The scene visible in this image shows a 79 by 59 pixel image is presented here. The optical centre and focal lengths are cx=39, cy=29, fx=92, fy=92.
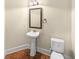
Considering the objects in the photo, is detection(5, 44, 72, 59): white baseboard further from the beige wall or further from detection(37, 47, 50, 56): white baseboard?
the beige wall

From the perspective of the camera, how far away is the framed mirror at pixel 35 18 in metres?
3.84

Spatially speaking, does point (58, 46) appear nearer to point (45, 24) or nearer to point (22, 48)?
point (45, 24)

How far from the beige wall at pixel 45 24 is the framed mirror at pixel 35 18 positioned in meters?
0.21

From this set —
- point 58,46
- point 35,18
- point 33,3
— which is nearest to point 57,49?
point 58,46

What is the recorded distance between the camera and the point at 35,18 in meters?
4.07

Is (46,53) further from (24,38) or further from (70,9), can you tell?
(70,9)

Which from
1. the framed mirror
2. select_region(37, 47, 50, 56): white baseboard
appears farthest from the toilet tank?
the framed mirror

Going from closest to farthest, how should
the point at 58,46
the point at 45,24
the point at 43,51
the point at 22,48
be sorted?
the point at 58,46
the point at 45,24
the point at 43,51
the point at 22,48

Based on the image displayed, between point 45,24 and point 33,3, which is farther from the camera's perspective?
point 33,3

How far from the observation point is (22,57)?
11.3 feet

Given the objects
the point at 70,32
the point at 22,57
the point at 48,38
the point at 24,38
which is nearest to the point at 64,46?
the point at 70,32

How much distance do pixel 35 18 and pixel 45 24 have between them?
669mm

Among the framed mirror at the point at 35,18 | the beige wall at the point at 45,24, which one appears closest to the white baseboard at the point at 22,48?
the beige wall at the point at 45,24

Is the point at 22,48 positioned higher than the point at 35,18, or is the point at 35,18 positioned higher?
the point at 35,18
